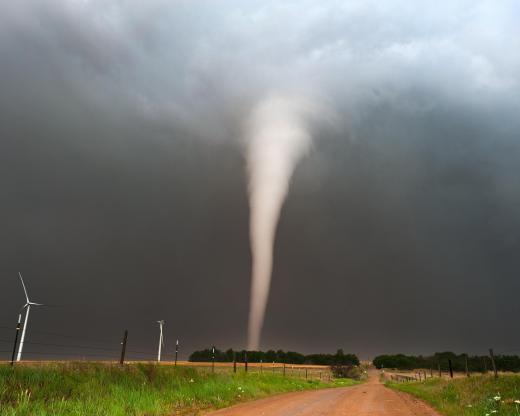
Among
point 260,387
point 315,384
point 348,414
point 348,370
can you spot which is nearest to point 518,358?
point 348,370

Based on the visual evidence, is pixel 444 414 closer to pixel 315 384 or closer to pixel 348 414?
pixel 348 414

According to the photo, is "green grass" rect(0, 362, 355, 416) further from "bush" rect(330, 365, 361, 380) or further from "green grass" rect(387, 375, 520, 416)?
"bush" rect(330, 365, 361, 380)

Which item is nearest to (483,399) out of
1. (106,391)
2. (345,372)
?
(106,391)

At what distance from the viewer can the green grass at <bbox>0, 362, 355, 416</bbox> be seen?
47.5ft

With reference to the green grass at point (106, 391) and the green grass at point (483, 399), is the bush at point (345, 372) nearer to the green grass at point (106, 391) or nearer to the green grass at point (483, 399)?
the green grass at point (483, 399)

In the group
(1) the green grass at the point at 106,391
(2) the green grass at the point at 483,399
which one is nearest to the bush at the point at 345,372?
(2) the green grass at the point at 483,399

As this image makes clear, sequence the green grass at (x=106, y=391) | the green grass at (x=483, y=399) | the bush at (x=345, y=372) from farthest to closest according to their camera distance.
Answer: the bush at (x=345, y=372) → the green grass at (x=483, y=399) → the green grass at (x=106, y=391)

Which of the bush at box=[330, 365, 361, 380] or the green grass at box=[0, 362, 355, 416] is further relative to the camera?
the bush at box=[330, 365, 361, 380]

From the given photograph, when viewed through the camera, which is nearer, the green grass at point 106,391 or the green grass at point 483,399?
the green grass at point 106,391

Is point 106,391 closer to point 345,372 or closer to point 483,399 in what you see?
point 483,399

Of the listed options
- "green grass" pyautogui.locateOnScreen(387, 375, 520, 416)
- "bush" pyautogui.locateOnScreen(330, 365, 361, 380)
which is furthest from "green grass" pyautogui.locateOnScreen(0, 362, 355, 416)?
"bush" pyautogui.locateOnScreen(330, 365, 361, 380)

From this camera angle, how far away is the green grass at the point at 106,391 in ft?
47.5

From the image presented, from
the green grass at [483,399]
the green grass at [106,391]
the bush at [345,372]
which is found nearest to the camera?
the green grass at [106,391]

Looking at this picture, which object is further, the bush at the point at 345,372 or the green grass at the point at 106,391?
the bush at the point at 345,372
